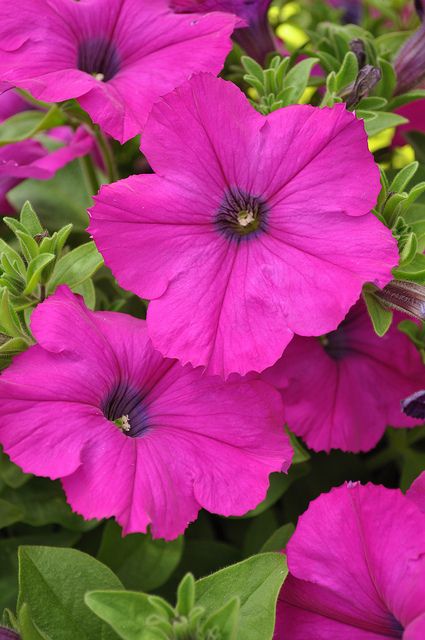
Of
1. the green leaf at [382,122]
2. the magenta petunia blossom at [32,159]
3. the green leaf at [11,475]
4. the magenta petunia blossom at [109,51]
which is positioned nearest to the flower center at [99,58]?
the magenta petunia blossom at [109,51]

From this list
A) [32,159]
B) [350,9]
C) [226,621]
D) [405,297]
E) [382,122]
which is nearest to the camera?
[226,621]

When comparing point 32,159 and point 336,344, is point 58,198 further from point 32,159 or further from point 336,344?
point 336,344

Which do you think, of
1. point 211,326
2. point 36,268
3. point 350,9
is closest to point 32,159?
point 36,268

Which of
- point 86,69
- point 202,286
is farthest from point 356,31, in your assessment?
point 202,286

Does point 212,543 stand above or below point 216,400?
below

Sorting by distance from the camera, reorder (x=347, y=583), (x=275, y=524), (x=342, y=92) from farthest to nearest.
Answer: (x=275, y=524) → (x=342, y=92) → (x=347, y=583)

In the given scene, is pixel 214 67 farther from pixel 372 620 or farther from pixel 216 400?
pixel 372 620
